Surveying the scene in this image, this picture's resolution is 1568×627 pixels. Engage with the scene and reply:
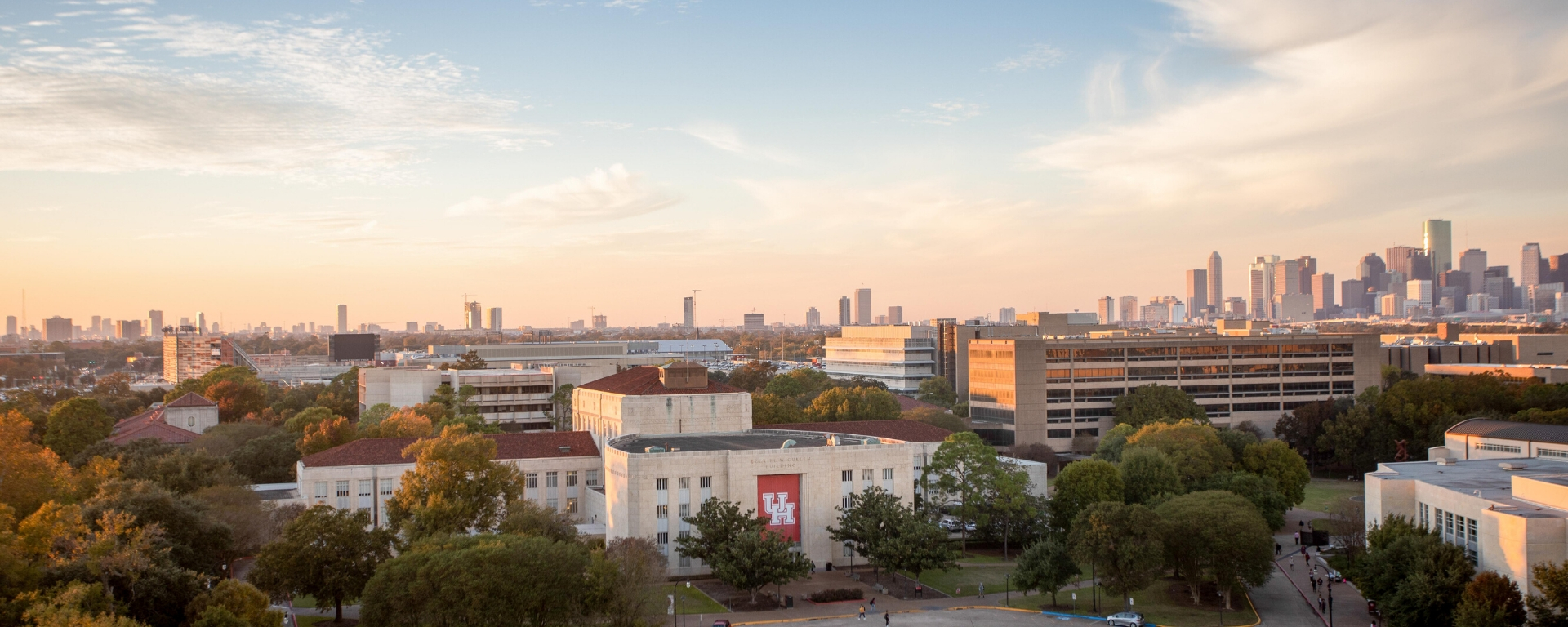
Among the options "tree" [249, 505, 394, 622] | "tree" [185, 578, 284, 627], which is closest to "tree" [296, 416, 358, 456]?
"tree" [249, 505, 394, 622]

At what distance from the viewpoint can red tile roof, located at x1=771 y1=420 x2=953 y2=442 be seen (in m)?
94.1

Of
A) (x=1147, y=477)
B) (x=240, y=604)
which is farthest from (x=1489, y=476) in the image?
(x=240, y=604)

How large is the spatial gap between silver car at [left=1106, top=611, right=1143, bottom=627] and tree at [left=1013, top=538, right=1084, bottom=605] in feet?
12.0

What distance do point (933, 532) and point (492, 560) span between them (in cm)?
2724

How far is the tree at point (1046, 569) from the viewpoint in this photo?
63188mm

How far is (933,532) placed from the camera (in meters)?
67.6

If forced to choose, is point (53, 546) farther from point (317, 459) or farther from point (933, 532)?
point (933, 532)

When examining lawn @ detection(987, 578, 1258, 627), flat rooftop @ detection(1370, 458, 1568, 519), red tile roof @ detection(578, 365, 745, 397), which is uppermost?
red tile roof @ detection(578, 365, 745, 397)

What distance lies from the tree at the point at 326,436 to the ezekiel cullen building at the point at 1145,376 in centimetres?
6728

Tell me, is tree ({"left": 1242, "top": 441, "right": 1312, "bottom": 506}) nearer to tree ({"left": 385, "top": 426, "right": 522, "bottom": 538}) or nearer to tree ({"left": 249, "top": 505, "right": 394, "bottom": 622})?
tree ({"left": 385, "top": 426, "right": 522, "bottom": 538})

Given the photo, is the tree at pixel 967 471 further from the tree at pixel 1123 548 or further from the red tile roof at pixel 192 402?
the red tile roof at pixel 192 402

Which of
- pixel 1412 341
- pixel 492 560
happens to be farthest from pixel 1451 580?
pixel 1412 341

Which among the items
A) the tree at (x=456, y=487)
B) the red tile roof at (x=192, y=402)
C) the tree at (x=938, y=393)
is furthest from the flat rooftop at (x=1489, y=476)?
the red tile roof at (x=192, y=402)

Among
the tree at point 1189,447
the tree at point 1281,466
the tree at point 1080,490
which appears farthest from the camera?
the tree at point 1281,466
